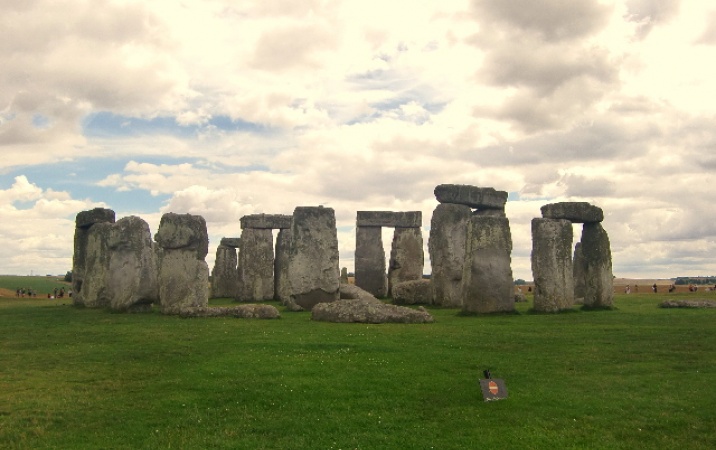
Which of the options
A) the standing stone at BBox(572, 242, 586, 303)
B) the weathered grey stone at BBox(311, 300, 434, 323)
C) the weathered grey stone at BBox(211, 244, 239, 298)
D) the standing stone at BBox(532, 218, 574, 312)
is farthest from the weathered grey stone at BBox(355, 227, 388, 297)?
the weathered grey stone at BBox(311, 300, 434, 323)

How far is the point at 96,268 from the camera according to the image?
26281 mm

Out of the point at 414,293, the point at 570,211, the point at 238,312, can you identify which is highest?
the point at 570,211

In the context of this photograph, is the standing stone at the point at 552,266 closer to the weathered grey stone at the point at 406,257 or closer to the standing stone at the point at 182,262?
the standing stone at the point at 182,262

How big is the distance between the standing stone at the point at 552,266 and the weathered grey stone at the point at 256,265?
46.1 feet

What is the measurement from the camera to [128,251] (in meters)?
23.4

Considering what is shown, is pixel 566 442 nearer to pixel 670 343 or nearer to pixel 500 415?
pixel 500 415

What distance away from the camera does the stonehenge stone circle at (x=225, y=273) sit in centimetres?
3719

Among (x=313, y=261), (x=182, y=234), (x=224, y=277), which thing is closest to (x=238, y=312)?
(x=182, y=234)

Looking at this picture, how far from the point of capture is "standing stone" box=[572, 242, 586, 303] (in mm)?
26094

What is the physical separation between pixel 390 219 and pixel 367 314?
55.0 feet

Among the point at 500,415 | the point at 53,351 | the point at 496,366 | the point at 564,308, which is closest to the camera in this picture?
the point at 500,415

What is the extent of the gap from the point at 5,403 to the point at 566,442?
799cm

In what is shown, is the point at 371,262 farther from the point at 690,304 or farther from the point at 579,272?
the point at 690,304

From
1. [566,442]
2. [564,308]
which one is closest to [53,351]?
[566,442]
